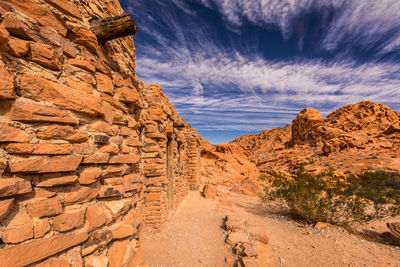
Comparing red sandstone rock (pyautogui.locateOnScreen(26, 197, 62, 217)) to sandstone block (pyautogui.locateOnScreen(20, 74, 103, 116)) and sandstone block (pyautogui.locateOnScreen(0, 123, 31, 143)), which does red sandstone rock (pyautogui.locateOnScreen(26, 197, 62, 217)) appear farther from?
sandstone block (pyautogui.locateOnScreen(20, 74, 103, 116))

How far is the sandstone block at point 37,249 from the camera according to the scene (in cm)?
104

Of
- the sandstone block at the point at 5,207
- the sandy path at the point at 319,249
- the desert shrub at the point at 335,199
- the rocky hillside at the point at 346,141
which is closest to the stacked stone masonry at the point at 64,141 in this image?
the sandstone block at the point at 5,207

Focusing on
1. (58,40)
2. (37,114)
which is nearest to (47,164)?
(37,114)

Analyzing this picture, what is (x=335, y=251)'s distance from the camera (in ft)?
13.1

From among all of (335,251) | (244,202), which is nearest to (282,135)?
(244,202)

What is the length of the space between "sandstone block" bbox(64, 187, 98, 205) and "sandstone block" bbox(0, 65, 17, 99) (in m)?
0.78

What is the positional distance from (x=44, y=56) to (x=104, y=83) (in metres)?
0.56

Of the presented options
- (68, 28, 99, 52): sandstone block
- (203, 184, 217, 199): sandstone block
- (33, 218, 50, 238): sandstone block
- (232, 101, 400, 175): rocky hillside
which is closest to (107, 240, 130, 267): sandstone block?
(33, 218, 50, 238): sandstone block

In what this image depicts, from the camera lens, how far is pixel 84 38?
1.66 metres

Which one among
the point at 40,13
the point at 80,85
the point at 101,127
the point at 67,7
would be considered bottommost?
the point at 101,127

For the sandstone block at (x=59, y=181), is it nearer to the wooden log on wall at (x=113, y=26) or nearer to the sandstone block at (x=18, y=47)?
the sandstone block at (x=18, y=47)

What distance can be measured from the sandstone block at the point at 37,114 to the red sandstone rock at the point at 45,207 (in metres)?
0.56

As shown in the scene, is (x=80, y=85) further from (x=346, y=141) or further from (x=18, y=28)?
(x=346, y=141)

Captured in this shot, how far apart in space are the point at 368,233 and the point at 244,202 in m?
4.58
